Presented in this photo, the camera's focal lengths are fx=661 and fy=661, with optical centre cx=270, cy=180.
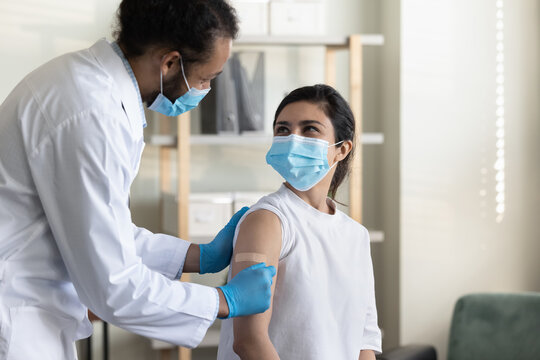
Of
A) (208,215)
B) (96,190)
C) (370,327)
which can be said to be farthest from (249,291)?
(208,215)

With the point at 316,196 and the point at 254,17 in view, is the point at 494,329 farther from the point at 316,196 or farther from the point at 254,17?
the point at 254,17

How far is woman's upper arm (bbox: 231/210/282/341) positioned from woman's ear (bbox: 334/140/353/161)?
0.28 meters

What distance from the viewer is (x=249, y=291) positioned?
3.90ft

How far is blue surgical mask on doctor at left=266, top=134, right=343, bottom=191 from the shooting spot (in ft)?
4.96

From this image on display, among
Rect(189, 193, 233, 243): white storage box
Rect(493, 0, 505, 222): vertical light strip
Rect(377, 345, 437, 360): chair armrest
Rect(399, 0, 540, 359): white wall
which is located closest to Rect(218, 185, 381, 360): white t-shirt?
Rect(377, 345, 437, 360): chair armrest

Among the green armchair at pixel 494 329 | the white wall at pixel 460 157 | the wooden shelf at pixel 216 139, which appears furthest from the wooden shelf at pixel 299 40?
the green armchair at pixel 494 329

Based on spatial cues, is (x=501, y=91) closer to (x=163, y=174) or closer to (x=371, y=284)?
(x=163, y=174)

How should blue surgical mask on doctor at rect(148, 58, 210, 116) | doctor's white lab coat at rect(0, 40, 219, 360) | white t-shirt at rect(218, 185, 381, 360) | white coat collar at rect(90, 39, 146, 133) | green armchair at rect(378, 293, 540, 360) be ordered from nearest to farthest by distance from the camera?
doctor's white lab coat at rect(0, 40, 219, 360), white coat collar at rect(90, 39, 146, 133), blue surgical mask on doctor at rect(148, 58, 210, 116), white t-shirt at rect(218, 185, 381, 360), green armchair at rect(378, 293, 540, 360)

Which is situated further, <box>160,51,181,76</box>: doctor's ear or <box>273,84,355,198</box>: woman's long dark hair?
<box>273,84,355,198</box>: woman's long dark hair

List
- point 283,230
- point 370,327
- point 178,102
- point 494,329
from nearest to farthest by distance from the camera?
point 178,102
point 283,230
point 370,327
point 494,329

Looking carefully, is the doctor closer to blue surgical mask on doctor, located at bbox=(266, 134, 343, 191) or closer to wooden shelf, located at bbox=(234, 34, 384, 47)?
blue surgical mask on doctor, located at bbox=(266, 134, 343, 191)

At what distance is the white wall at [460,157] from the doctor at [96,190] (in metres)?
1.81

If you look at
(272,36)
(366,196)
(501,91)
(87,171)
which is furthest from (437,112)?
(87,171)

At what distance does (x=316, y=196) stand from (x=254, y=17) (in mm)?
1429
